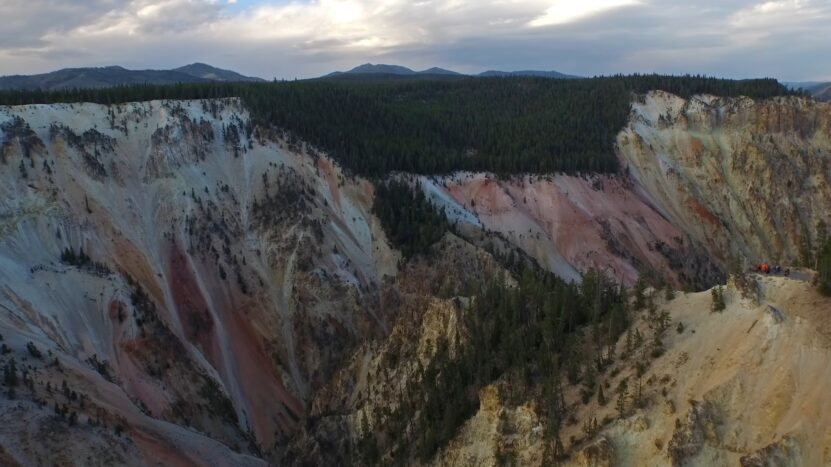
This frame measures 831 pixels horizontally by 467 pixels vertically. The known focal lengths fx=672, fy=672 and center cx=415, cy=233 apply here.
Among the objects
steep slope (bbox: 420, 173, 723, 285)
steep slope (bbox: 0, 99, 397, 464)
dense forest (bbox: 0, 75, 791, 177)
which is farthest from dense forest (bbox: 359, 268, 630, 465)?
dense forest (bbox: 0, 75, 791, 177)

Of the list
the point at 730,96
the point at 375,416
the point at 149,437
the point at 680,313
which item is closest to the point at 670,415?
the point at 680,313

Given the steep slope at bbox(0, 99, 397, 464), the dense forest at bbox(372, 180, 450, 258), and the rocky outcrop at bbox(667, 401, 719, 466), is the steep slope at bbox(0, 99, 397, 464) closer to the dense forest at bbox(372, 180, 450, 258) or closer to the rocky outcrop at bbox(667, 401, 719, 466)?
the dense forest at bbox(372, 180, 450, 258)

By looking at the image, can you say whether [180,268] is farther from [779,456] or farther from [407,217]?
[779,456]

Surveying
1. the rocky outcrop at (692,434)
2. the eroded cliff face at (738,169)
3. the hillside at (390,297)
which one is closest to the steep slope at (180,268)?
the hillside at (390,297)

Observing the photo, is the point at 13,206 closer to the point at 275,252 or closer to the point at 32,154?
the point at 32,154

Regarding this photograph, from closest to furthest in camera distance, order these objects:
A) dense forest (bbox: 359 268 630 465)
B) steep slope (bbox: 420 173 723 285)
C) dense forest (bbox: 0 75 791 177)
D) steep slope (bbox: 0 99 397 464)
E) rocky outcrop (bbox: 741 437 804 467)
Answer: rocky outcrop (bbox: 741 437 804 467)
dense forest (bbox: 359 268 630 465)
steep slope (bbox: 0 99 397 464)
dense forest (bbox: 0 75 791 177)
steep slope (bbox: 420 173 723 285)

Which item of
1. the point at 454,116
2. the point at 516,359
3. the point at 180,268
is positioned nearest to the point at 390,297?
the point at 180,268
